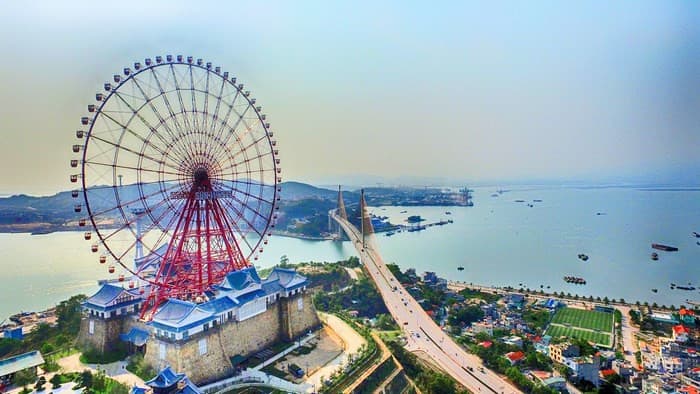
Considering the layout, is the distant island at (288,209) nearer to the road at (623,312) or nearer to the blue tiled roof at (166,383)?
the road at (623,312)

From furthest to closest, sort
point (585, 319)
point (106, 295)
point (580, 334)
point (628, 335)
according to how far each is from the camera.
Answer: point (585, 319) → point (628, 335) → point (580, 334) → point (106, 295)

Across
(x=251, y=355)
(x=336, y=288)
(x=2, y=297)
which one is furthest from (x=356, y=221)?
(x=251, y=355)

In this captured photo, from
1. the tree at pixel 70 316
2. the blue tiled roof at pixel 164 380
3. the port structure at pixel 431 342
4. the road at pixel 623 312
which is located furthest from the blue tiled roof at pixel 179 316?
the road at pixel 623 312

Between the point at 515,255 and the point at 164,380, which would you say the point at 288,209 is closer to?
the point at 515,255

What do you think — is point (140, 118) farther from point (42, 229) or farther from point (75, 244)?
point (42, 229)

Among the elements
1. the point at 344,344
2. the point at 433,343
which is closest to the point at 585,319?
the point at 433,343

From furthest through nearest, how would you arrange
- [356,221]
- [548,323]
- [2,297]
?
[356,221], [2,297], [548,323]

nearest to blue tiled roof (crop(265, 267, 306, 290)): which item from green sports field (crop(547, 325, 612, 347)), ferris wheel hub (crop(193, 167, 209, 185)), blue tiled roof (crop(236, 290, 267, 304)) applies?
blue tiled roof (crop(236, 290, 267, 304))

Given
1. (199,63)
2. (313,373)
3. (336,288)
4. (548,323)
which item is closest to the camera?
(313,373)
